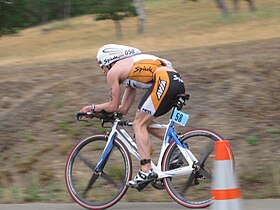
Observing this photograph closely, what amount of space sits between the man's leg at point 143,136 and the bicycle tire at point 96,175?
7.4 inches

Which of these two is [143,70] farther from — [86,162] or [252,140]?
[252,140]

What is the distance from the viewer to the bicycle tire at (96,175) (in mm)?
6816

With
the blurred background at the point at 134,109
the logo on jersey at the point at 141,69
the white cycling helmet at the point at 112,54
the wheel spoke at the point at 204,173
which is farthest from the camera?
the blurred background at the point at 134,109

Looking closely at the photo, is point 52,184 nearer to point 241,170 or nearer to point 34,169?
point 34,169

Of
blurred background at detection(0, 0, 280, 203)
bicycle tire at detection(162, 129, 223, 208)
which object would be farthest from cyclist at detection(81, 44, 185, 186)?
blurred background at detection(0, 0, 280, 203)

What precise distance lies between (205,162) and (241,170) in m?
1.26

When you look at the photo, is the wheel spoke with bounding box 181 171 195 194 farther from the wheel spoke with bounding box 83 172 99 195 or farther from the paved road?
the wheel spoke with bounding box 83 172 99 195

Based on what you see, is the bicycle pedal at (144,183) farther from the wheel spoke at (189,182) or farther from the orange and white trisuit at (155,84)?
the orange and white trisuit at (155,84)

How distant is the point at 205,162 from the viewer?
21.9ft

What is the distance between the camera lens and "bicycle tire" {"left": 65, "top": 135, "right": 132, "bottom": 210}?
22.4 ft

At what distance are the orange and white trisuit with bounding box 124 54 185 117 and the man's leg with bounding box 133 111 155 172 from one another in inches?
3.3

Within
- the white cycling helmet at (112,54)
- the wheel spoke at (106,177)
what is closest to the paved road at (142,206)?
the wheel spoke at (106,177)

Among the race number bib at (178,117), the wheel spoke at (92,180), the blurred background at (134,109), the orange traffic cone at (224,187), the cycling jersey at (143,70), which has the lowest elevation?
the blurred background at (134,109)

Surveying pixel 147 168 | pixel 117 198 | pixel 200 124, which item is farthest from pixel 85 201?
pixel 200 124
